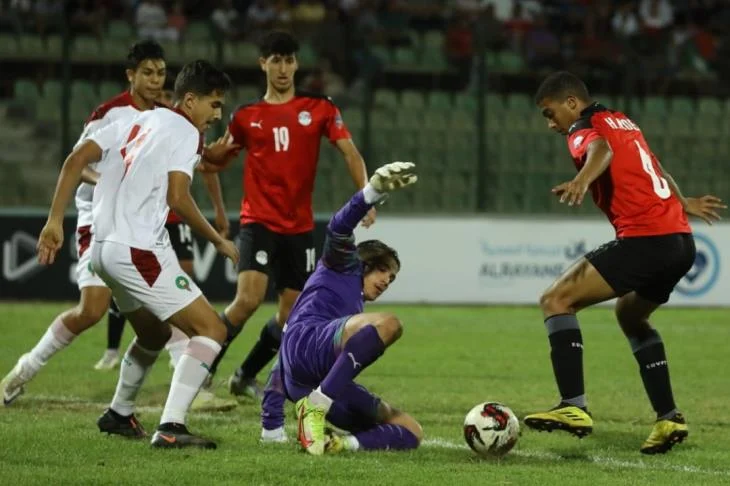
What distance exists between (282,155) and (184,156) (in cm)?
283

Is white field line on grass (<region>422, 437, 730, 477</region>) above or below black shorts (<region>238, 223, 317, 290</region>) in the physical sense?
below

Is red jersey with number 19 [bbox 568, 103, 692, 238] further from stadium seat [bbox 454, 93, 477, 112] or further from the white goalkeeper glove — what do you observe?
stadium seat [bbox 454, 93, 477, 112]

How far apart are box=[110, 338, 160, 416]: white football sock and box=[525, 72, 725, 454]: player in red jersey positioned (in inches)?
87.1

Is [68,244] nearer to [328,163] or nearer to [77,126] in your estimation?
[77,126]

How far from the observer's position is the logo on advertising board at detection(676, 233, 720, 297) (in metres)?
17.9

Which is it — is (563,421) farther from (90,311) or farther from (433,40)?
(433,40)

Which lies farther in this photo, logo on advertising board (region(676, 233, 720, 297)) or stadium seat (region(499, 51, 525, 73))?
stadium seat (region(499, 51, 525, 73))

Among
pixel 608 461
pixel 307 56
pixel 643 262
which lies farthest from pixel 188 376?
pixel 307 56

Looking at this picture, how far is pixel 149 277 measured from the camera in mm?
7000

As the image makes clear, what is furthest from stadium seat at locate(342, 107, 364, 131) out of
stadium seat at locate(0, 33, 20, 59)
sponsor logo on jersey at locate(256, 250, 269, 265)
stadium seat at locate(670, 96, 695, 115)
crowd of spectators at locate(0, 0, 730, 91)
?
sponsor logo on jersey at locate(256, 250, 269, 265)

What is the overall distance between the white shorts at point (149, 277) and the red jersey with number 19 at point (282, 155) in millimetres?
2762

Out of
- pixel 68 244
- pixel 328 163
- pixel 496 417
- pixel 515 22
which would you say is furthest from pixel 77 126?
pixel 496 417

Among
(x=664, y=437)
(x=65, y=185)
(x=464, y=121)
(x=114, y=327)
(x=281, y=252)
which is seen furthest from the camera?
(x=464, y=121)

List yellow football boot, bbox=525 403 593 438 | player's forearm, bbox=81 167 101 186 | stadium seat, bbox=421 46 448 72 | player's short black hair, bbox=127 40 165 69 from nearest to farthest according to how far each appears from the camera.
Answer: yellow football boot, bbox=525 403 593 438 < player's forearm, bbox=81 167 101 186 < player's short black hair, bbox=127 40 165 69 < stadium seat, bbox=421 46 448 72
